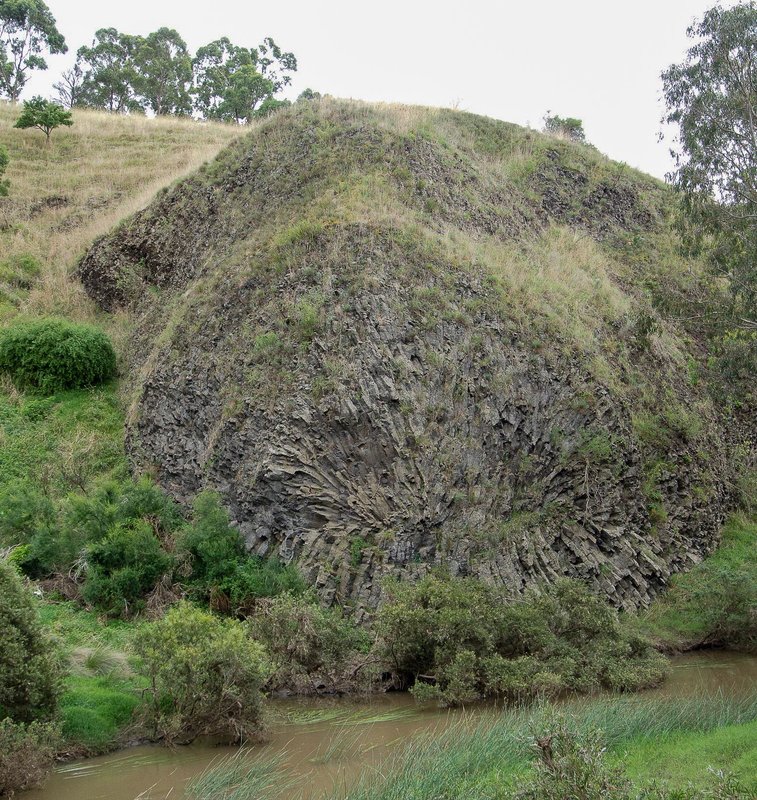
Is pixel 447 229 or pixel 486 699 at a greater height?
pixel 447 229

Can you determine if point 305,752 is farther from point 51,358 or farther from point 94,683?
point 51,358

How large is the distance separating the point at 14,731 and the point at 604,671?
9766 mm

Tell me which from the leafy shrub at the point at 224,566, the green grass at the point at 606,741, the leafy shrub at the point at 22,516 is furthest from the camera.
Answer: the leafy shrub at the point at 22,516

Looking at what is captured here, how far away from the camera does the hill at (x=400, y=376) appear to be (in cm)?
1680

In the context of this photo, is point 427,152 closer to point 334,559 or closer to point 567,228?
point 567,228

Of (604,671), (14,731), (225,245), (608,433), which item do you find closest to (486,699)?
(604,671)

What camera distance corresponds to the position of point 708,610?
1728 centimetres

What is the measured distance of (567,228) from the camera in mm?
31125

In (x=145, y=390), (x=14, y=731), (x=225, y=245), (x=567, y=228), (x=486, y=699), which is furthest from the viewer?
(x=567, y=228)

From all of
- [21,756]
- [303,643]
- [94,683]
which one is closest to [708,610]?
[303,643]

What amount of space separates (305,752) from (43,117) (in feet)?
139

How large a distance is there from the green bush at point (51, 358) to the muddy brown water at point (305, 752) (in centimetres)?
1572

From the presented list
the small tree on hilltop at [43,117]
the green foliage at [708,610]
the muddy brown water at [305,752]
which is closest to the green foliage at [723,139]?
the green foliage at [708,610]

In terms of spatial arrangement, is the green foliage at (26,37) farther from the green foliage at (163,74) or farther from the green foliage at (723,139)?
the green foliage at (723,139)
